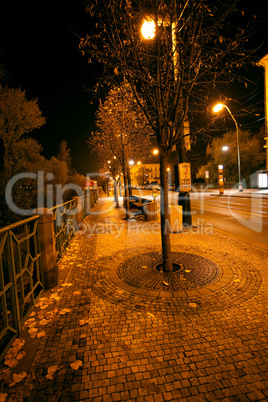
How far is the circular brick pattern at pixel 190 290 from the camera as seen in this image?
362cm

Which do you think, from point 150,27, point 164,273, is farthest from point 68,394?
point 150,27

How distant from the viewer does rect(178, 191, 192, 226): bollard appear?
882 cm

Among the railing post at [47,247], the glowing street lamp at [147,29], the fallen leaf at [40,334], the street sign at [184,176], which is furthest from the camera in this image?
the street sign at [184,176]

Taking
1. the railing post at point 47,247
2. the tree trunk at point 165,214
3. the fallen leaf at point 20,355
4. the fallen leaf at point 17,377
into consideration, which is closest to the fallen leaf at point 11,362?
the fallen leaf at point 20,355

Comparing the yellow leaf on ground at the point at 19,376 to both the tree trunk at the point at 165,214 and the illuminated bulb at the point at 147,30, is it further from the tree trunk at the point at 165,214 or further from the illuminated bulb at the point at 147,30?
the illuminated bulb at the point at 147,30

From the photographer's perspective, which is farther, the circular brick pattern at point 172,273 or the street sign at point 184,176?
the street sign at point 184,176

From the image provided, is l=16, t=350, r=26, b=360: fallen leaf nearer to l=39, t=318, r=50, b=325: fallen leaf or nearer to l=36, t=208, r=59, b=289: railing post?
l=39, t=318, r=50, b=325: fallen leaf

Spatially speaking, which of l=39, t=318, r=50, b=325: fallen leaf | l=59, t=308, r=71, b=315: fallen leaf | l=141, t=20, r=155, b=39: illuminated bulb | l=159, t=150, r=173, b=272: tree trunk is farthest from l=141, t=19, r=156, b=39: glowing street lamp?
l=39, t=318, r=50, b=325: fallen leaf

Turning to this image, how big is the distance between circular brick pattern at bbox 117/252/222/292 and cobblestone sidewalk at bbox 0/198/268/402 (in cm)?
13

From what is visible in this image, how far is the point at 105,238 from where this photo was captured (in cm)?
830

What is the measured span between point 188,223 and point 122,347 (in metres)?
7.05

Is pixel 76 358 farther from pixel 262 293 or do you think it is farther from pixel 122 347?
pixel 262 293

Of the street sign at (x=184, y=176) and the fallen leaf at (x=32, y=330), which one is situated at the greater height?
the street sign at (x=184, y=176)

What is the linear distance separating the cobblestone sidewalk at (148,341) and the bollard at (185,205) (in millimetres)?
3974
